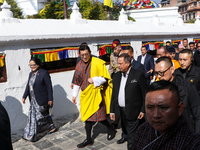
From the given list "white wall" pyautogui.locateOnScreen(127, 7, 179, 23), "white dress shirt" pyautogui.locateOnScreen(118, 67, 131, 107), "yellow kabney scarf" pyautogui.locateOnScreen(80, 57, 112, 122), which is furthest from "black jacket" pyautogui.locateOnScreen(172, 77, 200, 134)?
"white wall" pyautogui.locateOnScreen(127, 7, 179, 23)

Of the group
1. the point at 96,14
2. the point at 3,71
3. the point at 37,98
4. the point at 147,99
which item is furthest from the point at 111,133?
the point at 96,14

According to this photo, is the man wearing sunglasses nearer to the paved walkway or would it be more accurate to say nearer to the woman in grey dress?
the paved walkway

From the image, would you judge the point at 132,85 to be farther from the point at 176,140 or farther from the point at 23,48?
the point at 23,48

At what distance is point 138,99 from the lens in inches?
137

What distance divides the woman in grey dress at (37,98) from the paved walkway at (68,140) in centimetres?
19

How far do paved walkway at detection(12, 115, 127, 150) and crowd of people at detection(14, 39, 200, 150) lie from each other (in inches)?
5.0

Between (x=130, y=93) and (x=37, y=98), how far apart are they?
2.19 m

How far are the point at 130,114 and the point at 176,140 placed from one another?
2.15 meters

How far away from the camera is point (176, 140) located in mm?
1318

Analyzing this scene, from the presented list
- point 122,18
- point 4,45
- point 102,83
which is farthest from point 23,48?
point 122,18

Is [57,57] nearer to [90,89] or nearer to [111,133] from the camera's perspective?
[90,89]

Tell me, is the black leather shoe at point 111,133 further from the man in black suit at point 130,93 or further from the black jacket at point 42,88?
the black jacket at point 42,88

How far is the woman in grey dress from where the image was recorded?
455cm

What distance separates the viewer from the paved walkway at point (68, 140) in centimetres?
421
